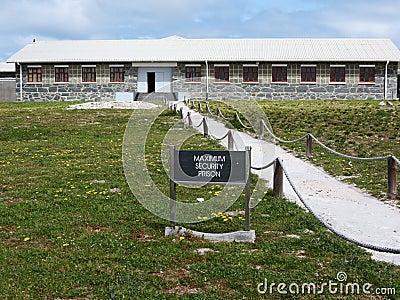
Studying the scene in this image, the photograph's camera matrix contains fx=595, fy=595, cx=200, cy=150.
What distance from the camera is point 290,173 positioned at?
12.1m

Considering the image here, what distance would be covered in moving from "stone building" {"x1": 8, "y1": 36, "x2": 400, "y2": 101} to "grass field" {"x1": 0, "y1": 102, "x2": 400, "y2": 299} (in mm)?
30628

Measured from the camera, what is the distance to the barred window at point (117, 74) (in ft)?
140

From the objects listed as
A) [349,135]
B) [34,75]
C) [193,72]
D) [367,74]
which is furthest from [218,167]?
[34,75]

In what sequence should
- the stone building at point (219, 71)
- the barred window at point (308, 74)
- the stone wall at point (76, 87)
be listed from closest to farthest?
the stone building at point (219, 71), the barred window at point (308, 74), the stone wall at point (76, 87)

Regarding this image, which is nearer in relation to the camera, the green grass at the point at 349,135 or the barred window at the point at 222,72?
the green grass at the point at 349,135

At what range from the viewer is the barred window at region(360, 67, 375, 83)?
136 feet

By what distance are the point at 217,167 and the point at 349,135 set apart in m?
11.7

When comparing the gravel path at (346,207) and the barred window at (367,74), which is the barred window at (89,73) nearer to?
the barred window at (367,74)

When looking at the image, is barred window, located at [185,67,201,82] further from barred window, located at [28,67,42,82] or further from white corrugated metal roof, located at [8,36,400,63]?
barred window, located at [28,67,42,82]

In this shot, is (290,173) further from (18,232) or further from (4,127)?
(4,127)

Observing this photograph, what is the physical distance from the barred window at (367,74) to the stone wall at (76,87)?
1599cm

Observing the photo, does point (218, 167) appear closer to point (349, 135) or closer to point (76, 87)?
point (349, 135)

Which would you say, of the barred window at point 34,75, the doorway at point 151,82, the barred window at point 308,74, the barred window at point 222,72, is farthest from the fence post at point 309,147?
the barred window at point 34,75

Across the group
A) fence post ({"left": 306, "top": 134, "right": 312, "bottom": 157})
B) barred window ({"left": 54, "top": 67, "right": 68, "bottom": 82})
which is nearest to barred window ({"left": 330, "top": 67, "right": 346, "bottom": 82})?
barred window ({"left": 54, "top": 67, "right": 68, "bottom": 82})
